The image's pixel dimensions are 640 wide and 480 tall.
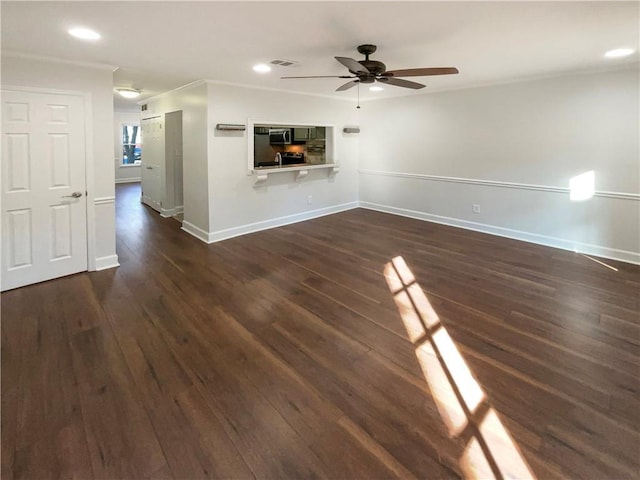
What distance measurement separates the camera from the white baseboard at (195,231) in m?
5.43

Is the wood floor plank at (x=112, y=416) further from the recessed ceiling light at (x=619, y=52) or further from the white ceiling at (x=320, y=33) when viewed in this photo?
the recessed ceiling light at (x=619, y=52)

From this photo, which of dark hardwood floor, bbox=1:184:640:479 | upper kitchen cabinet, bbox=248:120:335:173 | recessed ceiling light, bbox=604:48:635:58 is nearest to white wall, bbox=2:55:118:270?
dark hardwood floor, bbox=1:184:640:479

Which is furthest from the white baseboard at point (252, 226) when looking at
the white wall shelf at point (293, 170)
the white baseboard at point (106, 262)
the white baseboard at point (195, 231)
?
the white baseboard at point (106, 262)

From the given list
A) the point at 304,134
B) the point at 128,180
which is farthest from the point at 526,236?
the point at 128,180

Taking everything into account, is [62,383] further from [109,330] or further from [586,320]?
[586,320]

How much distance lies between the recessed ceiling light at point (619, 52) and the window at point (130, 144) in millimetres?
11845

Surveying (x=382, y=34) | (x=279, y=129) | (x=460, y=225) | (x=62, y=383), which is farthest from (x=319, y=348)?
(x=279, y=129)

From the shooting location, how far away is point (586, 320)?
3131mm

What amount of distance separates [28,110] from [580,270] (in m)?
6.20

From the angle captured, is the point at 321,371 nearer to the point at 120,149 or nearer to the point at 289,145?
the point at 289,145

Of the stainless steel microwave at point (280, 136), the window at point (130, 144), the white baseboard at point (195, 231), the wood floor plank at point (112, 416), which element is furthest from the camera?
the window at point (130, 144)

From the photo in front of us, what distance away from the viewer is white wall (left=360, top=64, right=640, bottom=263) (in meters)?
4.50

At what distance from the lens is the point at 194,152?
5.51 meters

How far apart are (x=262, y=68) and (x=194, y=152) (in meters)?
1.88
